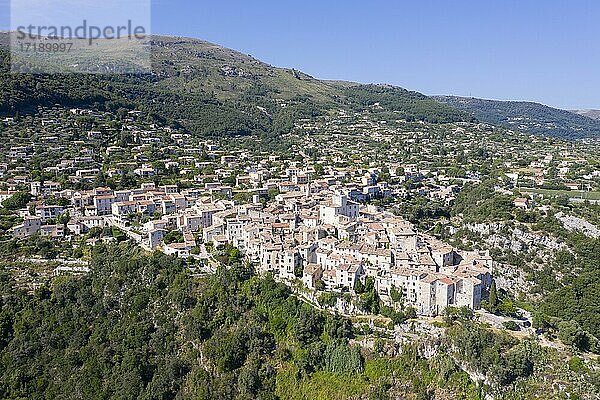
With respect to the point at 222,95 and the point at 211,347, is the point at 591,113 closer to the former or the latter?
the point at 222,95

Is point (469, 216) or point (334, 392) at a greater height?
point (469, 216)

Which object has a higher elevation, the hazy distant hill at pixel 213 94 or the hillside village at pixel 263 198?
the hazy distant hill at pixel 213 94

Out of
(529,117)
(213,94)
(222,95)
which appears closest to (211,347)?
(213,94)

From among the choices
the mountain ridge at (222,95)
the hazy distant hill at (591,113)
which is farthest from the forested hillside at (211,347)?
the hazy distant hill at (591,113)

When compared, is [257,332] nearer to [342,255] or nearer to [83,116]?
[342,255]

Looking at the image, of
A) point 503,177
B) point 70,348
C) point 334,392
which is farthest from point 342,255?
point 503,177

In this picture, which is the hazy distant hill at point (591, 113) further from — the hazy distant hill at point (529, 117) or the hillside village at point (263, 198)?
the hillside village at point (263, 198)
